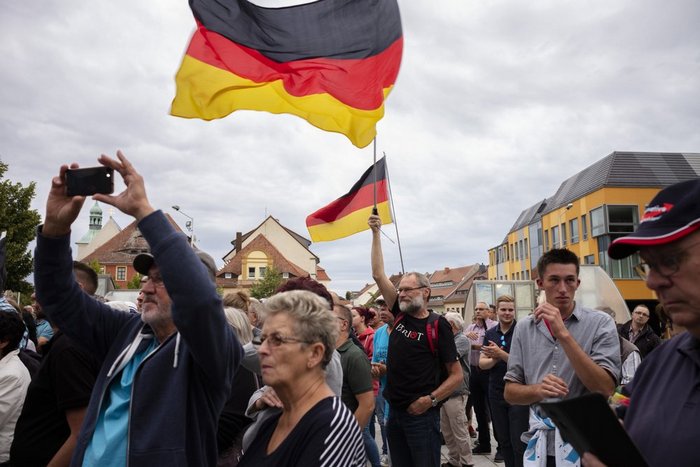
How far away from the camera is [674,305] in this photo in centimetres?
169

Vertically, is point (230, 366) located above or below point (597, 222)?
Answer: below

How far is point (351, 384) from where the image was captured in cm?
455

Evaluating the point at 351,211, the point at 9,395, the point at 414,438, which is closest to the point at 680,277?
the point at 414,438

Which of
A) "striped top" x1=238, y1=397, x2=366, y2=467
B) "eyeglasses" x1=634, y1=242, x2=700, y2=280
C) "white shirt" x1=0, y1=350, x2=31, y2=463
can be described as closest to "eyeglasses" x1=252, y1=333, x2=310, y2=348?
"striped top" x1=238, y1=397, x2=366, y2=467

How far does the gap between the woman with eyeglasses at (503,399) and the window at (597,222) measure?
37405 mm

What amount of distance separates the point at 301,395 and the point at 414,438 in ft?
8.88

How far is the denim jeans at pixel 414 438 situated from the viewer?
189 inches

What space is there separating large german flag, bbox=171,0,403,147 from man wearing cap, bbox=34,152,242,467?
119 inches

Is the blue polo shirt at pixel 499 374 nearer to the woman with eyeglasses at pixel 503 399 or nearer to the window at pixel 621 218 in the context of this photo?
the woman with eyeglasses at pixel 503 399

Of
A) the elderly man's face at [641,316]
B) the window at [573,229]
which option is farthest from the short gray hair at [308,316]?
the window at [573,229]

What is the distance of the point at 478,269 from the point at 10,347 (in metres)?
101

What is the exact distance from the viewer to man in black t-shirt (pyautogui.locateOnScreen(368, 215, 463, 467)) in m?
4.86

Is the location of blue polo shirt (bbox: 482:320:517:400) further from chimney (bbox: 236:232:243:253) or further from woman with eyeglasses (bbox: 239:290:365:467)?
chimney (bbox: 236:232:243:253)

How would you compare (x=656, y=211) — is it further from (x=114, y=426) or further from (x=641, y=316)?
(x=641, y=316)
